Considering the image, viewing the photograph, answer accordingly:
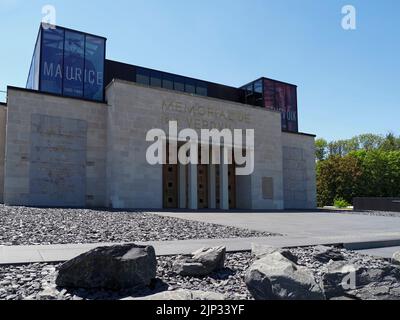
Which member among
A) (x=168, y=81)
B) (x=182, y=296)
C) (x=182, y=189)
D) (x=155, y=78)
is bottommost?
(x=182, y=296)

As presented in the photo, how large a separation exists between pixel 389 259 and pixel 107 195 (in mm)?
17953

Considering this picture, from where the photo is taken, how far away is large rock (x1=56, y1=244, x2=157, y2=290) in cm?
457

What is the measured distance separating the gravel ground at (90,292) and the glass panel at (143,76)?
35199 millimetres

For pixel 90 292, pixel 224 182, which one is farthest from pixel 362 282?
pixel 224 182

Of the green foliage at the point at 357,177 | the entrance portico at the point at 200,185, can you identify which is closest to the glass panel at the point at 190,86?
the entrance portico at the point at 200,185

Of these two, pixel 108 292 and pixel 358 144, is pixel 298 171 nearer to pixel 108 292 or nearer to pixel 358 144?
pixel 108 292

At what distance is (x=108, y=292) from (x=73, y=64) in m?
39.3

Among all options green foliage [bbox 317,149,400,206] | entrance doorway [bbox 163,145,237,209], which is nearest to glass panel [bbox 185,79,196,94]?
entrance doorway [bbox 163,145,237,209]

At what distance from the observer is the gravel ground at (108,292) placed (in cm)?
434

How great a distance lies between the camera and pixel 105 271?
4594mm

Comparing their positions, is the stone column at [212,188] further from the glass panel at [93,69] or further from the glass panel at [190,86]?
the glass panel at [93,69]
